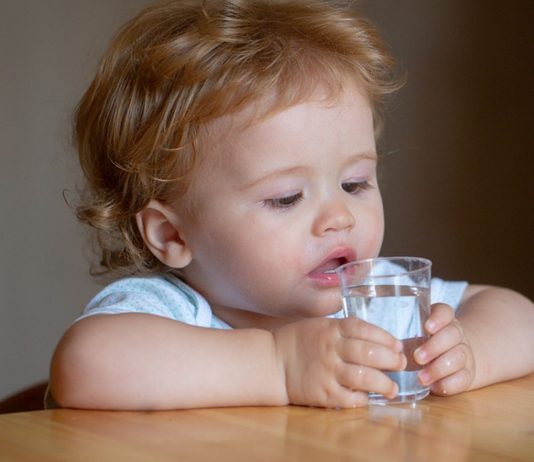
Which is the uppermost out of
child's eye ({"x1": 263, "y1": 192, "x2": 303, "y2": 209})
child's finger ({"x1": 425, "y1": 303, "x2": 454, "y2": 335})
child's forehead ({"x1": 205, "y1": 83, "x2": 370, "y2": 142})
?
child's forehead ({"x1": 205, "y1": 83, "x2": 370, "y2": 142})

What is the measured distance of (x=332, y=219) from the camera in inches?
45.8

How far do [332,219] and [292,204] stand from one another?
0.17ft

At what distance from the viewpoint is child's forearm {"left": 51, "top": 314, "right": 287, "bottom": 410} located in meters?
0.97

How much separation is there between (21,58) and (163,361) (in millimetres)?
1832

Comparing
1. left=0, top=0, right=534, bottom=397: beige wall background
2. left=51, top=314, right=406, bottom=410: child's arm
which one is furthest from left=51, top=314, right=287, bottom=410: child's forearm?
left=0, top=0, right=534, bottom=397: beige wall background

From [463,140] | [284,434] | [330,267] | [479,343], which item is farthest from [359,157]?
[463,140]

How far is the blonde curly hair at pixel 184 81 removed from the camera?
1231 millimetres

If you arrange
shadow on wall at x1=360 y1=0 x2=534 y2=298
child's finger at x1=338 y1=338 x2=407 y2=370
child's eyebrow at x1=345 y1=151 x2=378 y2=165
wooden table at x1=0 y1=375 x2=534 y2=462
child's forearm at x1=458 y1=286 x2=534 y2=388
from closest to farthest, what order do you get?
wooden table at x1=0 y1=375 x2=534 y2=462
child's finger at x1=338 y1=338 x2=407 y2=370
child's forearm at x1=458 y1=286 x2=534 y2=388
child's eyebrow at x1=345 y1=151 x2=378 y2=165
shadow on wall at x1=360 y1=0 x2=534 y2=298

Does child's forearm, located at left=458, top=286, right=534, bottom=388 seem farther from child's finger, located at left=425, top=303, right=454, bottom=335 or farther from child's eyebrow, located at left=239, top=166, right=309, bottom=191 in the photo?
child's eyebrow, located at left=239, top=166, right=309, bottom=191

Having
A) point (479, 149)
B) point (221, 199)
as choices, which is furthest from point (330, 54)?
point (479, 149)

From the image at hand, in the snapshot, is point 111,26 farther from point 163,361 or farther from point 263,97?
point 163,361

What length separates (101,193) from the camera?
140cm

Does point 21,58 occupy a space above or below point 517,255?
above

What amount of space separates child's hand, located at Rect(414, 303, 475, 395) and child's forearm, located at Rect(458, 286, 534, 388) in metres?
0.04
